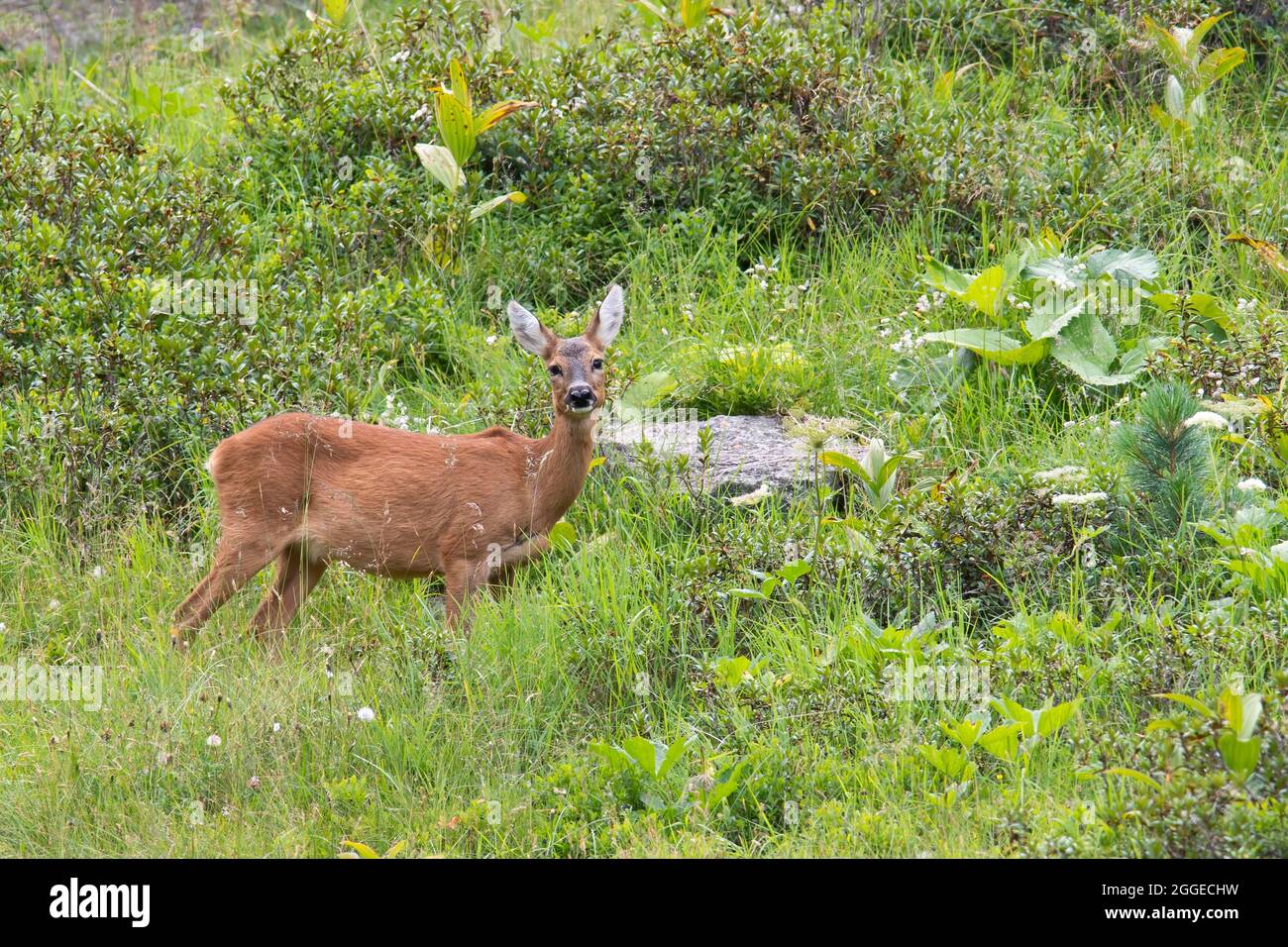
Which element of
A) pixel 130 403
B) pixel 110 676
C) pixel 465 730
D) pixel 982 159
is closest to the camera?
pixel 465 730

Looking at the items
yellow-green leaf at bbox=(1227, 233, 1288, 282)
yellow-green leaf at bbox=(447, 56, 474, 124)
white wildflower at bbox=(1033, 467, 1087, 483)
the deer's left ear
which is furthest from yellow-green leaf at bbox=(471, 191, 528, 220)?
yellow-green leaf at bbox=(1227, 233, 1288, 282)

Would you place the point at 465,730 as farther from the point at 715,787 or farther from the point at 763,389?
the point at 763,389

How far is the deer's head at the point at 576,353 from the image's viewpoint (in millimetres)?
6215

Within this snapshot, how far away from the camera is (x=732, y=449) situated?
22.0ft

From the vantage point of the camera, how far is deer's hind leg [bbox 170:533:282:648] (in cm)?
616

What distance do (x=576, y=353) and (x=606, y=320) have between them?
0.30 meters

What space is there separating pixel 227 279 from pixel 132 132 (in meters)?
1.68

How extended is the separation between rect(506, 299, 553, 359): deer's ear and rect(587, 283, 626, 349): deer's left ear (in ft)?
0.60

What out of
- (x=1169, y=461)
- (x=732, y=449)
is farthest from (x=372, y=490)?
(x=1169, y=461)

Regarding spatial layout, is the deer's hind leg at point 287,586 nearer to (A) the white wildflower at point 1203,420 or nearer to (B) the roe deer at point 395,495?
(B) the roe deer at point 395,495

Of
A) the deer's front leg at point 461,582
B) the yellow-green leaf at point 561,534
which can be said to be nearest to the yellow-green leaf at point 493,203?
the yellow-green leaf at point 561,534

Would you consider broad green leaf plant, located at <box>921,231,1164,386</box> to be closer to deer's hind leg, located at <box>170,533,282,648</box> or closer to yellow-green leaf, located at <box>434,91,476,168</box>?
yellow-green leaf, located at <box>434,91,476,168</box>

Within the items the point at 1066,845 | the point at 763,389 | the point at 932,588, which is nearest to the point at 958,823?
the point at 1066,845

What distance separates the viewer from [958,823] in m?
4.45
